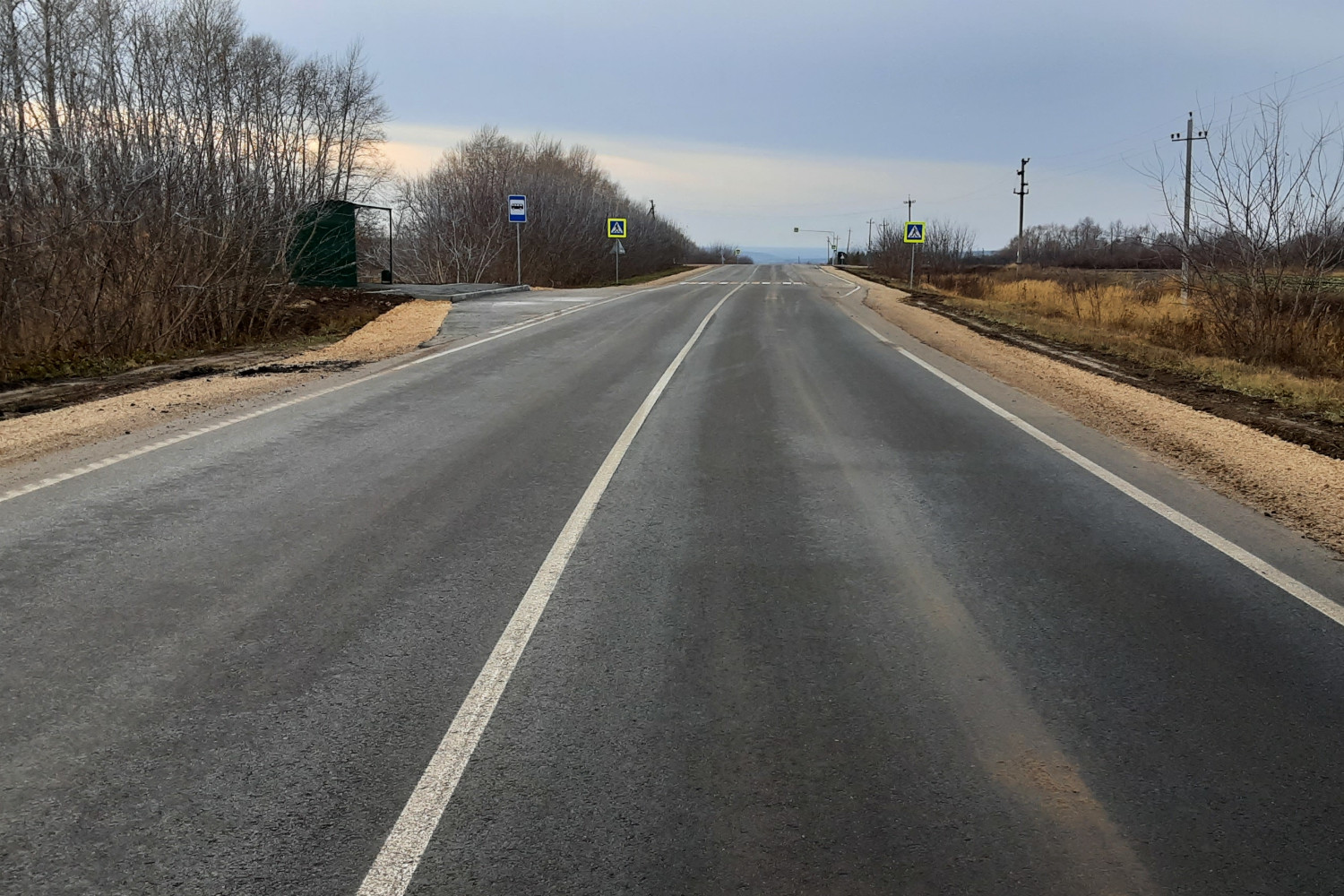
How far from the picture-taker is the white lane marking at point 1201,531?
486 cm

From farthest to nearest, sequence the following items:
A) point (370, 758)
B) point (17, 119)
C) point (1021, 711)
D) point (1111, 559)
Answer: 1. point (17, 119)
2. point (1111, 559)
3. point (1021, 711)
4. point (370, 758)

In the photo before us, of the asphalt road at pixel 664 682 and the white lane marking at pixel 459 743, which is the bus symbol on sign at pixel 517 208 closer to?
the asphalt road at pixel 664 682

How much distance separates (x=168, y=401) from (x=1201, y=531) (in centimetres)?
988

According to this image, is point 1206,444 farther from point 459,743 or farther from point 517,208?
point 517,208

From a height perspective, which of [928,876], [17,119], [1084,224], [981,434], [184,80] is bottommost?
[928,876]

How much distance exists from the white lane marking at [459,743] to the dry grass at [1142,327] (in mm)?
9461

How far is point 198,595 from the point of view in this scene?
15.6 feet

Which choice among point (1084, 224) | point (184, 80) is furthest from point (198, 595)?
point (1084, 224)

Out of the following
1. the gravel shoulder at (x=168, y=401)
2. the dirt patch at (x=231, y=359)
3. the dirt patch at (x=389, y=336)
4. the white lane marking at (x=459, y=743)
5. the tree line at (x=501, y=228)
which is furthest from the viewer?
the tree line at (x=501, y=228)

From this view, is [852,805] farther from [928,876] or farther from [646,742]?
[646,742]

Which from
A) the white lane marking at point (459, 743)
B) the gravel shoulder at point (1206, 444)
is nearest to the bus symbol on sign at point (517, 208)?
the gravel shoulder at point (1206, 444)

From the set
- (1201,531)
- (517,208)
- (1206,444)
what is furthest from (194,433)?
(517,208)

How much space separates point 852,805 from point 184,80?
2334 cm

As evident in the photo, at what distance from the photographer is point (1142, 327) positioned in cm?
2259
